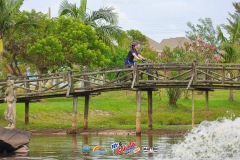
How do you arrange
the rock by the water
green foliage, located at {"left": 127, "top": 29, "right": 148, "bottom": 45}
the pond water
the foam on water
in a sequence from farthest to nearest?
1. green foliage, located at {"left": 127, "top": 29, "right": 148, "bottom": 45}
2. the rock by the water
3. the pond water
4. the foam on water

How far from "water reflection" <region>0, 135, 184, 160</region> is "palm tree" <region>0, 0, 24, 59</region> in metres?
12.5

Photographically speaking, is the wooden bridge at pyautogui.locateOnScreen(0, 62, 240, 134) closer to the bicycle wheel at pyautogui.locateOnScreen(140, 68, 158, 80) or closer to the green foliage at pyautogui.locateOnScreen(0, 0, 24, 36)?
the bicycle wheel at pyautogui.locateOnScreen(140, 68, 158, 80)

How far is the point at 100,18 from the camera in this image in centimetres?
6031

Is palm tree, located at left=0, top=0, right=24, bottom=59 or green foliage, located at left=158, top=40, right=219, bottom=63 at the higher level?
palm tree, located at left=0, top=0, right=24, bottom=59

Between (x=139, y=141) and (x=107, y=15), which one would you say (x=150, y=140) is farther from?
(x=107, y=15)

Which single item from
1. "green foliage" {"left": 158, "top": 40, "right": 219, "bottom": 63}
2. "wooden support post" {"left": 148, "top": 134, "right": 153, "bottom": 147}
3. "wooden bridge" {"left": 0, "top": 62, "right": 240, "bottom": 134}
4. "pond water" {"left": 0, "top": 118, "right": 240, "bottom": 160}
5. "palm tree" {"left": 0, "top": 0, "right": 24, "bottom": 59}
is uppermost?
"palm tree" {"left": 0, "top": 0, "right": 24, "bottom": 59}

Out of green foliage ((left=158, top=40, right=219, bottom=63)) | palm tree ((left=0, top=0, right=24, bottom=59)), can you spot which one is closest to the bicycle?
palm tree ((left=0, top=0, right=24, bottom=59))

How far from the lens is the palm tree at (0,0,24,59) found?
51.3 metres

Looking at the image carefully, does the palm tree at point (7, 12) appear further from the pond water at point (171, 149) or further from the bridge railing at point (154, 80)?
the pond water at point (171, 149)

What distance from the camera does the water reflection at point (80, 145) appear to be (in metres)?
30.1

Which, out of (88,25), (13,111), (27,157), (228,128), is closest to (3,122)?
(13,111)

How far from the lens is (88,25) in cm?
5797

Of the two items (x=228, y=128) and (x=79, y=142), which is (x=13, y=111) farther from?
(x=228, y=128)

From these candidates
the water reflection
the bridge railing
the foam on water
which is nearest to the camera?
the foam on water
